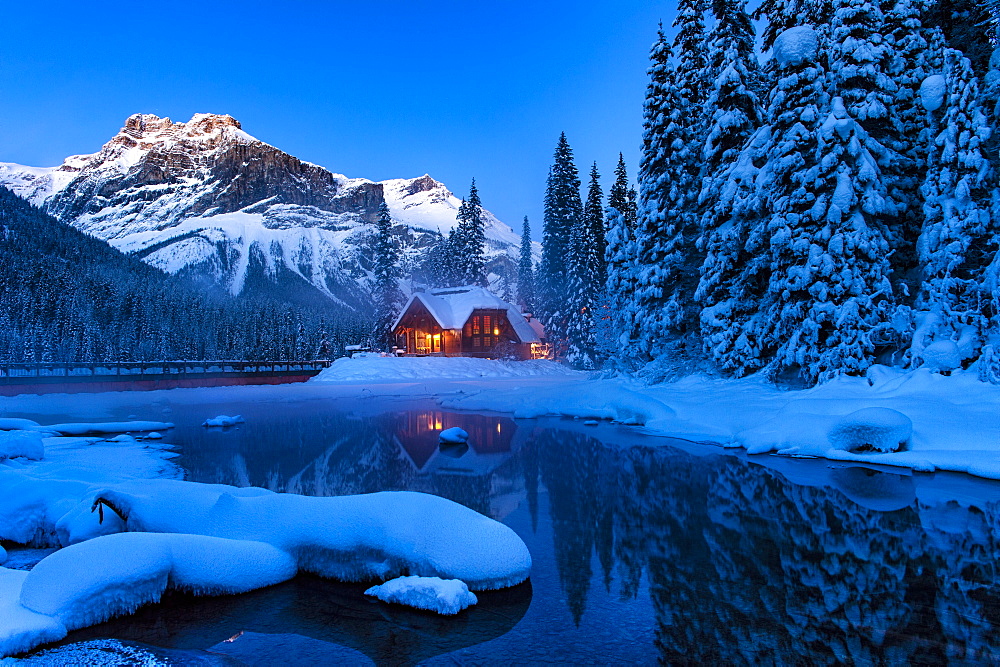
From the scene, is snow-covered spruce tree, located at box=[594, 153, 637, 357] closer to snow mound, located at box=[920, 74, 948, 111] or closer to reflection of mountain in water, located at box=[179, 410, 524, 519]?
reflection of mountain in water, located at box=[179, 410, 524, 519]

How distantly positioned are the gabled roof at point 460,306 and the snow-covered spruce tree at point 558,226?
3.08 meters

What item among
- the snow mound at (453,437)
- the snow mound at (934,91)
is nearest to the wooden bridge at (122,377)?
the snow mound at (453,437)

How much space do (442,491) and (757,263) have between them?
1503 cm

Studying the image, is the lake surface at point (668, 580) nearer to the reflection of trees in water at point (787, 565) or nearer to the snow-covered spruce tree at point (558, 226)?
the reflection of trees in water at point (787, 565)

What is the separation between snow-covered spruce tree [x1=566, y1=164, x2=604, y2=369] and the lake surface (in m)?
30.6

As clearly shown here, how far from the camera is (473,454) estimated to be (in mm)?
14289

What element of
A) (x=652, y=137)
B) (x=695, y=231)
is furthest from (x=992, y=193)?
(x=652, y=137)

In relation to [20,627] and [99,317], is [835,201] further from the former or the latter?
[99,317]

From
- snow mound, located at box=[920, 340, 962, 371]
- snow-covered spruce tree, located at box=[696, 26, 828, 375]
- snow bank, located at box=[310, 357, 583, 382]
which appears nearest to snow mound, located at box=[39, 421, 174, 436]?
snow-covered spruce tree, located at box=[696, 26, 828, 375]

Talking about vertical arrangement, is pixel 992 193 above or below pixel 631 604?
above

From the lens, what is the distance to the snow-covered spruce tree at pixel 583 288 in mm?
43281

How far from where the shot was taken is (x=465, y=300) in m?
52.6

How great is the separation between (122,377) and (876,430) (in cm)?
4002

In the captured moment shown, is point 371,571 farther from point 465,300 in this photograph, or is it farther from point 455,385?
point 465,300
